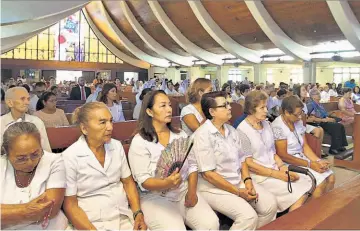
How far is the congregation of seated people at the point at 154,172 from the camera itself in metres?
1.82

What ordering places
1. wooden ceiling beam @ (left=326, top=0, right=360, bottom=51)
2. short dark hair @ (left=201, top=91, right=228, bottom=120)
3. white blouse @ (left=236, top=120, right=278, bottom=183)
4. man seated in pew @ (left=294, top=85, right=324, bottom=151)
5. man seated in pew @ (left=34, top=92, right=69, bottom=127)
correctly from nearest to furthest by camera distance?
short dark hair @ (left=201, top=91, right=228, bottom=120)
white blouse @ (left=236, top=120, right=278, bottom=183)
man seated in pew @ (left=34, top=92, right=69, bottom=127)
man seated in pew @ (left=294, top=85, right=324, bottom=151)
wooden ceiling beam @ (left=326, top=0, right=360, bottom=51)

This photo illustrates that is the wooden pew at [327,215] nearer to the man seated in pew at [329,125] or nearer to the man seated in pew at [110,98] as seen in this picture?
the man seated in pew at [110,98]

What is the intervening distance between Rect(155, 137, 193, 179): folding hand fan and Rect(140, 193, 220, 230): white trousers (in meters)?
0.21

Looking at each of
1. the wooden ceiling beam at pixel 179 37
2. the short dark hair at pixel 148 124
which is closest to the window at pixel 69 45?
the wooden ceiling beam at pixel 179 37

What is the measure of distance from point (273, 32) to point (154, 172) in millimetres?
12893

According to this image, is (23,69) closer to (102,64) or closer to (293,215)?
(102,64)

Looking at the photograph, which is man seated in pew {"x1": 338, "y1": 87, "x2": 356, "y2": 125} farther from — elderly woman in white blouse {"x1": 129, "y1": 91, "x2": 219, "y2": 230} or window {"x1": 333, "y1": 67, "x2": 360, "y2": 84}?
window {"x1": 333, "y1": 67, "x2": 360, "y2": 84}

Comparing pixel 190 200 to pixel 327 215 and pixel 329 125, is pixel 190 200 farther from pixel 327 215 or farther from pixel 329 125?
pixel 329 125

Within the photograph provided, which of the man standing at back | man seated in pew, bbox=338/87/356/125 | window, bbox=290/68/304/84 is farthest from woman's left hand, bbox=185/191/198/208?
window, bbox=290/68/304/84

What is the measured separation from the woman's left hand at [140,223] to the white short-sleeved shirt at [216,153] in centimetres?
59

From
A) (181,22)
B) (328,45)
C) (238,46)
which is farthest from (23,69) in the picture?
(328,45)

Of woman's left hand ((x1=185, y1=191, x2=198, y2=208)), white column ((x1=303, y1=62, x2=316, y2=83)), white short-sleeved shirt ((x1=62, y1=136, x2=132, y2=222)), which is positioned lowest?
woman's left hand ((x1=185, y1=191, x2=198, y2=208))

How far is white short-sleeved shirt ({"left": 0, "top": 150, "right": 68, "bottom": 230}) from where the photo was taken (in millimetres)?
1792

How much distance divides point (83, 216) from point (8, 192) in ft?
1.35
